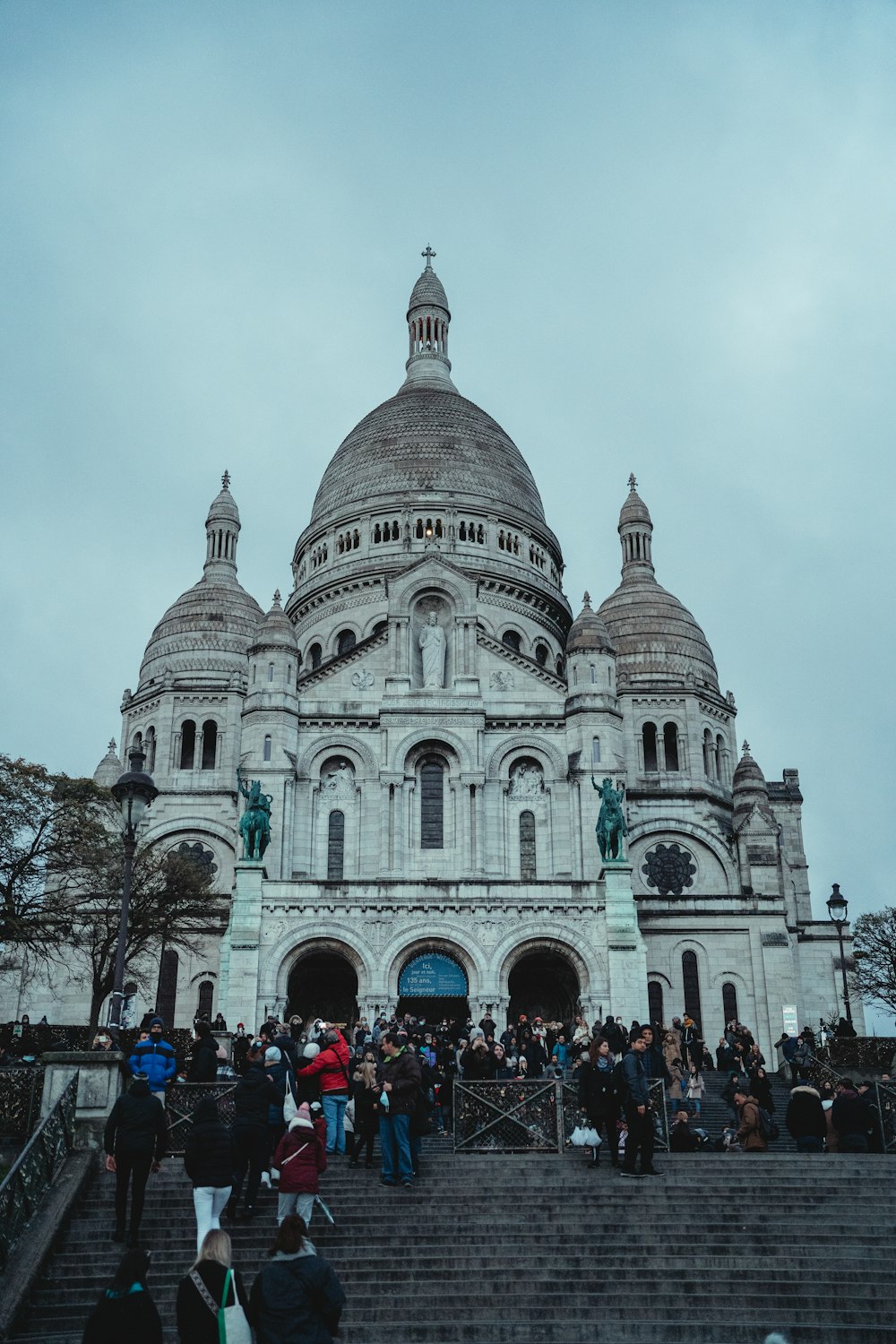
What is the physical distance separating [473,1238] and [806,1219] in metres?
4.07

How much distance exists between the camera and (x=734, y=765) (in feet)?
193

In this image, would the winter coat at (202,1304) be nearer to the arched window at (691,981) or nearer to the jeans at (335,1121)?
the jeans at (335,1121)

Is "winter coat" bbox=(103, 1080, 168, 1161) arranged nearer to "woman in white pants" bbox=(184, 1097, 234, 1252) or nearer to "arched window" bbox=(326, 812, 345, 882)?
"woman in white pants" bbox=(184, 1097, 234, 1252)

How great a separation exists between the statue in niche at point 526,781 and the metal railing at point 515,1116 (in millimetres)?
26447

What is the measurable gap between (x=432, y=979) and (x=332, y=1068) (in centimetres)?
2183

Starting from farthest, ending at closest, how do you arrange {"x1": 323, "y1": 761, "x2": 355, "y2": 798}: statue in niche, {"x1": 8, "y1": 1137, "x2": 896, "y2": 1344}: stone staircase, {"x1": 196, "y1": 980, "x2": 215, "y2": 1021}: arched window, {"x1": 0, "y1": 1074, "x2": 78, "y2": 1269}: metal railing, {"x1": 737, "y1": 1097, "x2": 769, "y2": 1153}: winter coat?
{"x1": 196, "y1": 980, "x2": 215, "y2": 1021}: arched window < {"x1": 323, "y1": 761, "x2": 355, "y2": 798}: statue in niche < {"x1": 737, "y1": 1097, "x2": 769, "y2": 1153}: winter coat < {"x1": 0, "y1": 1074, "x2": 78, "y2": 1269}: metal railing < {"x1": 8, "y1": 1137, "x2": 896, "y2": 1344}: stone staircase

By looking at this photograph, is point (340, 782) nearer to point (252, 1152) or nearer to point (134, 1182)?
point (252, 1152)

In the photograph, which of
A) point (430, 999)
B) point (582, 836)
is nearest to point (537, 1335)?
point (430, 999)

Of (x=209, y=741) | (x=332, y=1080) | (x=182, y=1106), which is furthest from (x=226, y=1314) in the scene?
(x=209, y=741)

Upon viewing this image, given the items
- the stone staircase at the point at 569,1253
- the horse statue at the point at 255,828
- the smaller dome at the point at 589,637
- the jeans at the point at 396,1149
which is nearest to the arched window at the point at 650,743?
the smaller dome at the point at 589,637

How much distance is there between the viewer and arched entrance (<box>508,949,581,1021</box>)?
4338cm

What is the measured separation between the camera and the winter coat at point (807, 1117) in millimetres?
21297

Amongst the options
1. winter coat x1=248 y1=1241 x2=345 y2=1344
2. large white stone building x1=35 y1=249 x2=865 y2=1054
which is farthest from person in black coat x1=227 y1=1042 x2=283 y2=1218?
large white stone building x1=35 y1=249 x2=865 y2=1054

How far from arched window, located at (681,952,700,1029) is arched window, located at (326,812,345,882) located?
11810 mm
